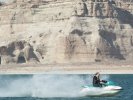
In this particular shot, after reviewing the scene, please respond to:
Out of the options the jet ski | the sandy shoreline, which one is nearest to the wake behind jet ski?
the jet ski

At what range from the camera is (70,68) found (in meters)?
164

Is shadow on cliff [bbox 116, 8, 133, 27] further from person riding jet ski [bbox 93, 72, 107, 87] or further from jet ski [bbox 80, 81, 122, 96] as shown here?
person riding jet ski [bbox 93, 72, 107, 87]

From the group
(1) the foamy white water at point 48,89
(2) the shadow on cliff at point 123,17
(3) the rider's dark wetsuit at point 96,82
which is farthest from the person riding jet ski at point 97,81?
(2) the shadow on cliff at point 123,17

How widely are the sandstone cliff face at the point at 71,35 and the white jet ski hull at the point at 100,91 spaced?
121 m

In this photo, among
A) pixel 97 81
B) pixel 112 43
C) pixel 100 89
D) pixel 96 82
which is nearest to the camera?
pixel 97 81

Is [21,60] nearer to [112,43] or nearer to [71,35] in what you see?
[71,35]

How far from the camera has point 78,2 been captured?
18950 centimetres

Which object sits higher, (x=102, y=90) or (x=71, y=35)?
(x=71, y=35)

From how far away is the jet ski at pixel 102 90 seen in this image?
52.0m

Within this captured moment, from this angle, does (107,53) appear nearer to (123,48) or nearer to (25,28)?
(123,48)

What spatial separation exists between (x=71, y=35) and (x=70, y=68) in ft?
51.1

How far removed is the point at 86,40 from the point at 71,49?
596cm

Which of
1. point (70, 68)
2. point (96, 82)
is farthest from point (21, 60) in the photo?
point (96, 82)

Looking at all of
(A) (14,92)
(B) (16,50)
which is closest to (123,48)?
(B) (16,50)
